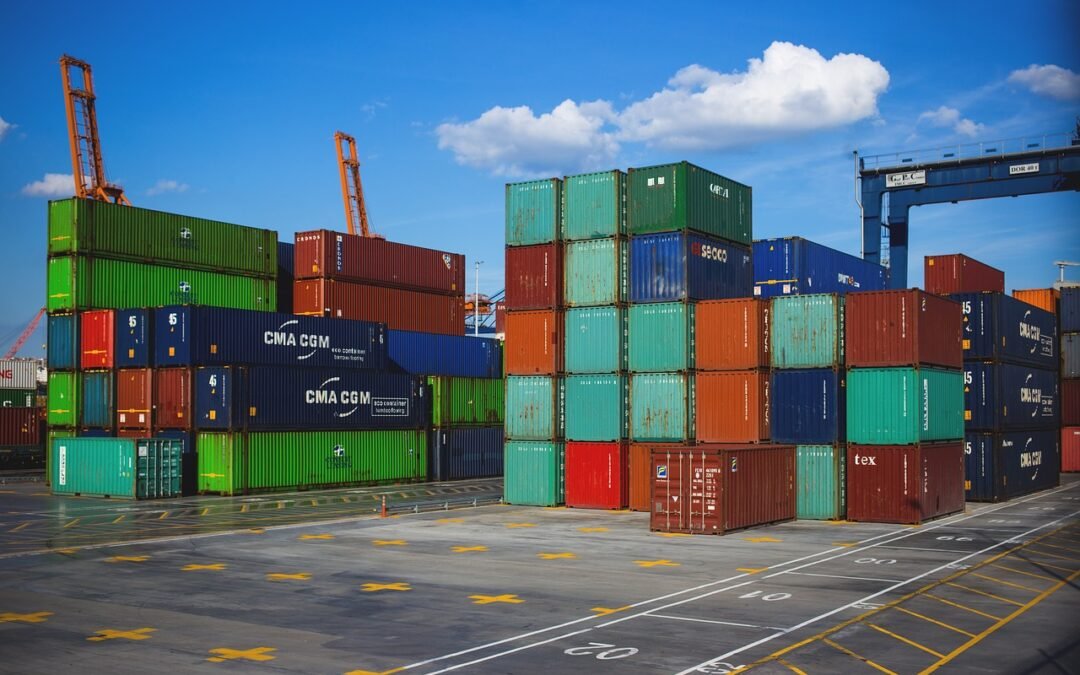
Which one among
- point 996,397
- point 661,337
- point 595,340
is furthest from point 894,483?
point 595,340

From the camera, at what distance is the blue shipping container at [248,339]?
53.3 metres

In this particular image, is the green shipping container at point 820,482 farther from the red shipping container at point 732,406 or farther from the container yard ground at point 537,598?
the red shipping container at point 732,406

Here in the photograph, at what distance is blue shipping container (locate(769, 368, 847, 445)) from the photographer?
40.1 metres

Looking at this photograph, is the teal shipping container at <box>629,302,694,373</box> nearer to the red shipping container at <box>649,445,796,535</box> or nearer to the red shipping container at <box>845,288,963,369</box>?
the red shipping container at <box>649,445,796,535</box>

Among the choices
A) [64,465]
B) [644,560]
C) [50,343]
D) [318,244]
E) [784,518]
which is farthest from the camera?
[318,244]

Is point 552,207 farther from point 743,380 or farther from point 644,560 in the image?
point 644,560

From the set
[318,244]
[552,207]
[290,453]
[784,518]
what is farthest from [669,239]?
[318,244]

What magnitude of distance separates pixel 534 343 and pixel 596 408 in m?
4.30

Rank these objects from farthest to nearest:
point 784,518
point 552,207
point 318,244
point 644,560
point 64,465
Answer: point 318,244 → point 64,465 → point 552,207 → point 784,518 → point 644,560

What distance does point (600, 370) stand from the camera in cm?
4450

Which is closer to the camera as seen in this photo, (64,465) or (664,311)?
(664,311)

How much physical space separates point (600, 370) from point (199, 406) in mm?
22532

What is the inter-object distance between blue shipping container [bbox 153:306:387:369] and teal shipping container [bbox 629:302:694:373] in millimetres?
21871

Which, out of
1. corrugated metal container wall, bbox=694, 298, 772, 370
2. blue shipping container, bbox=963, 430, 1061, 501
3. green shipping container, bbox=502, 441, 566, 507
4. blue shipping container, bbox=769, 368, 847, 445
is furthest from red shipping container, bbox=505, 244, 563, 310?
blue shipping container, bbox=963, 430, 1061, 501
